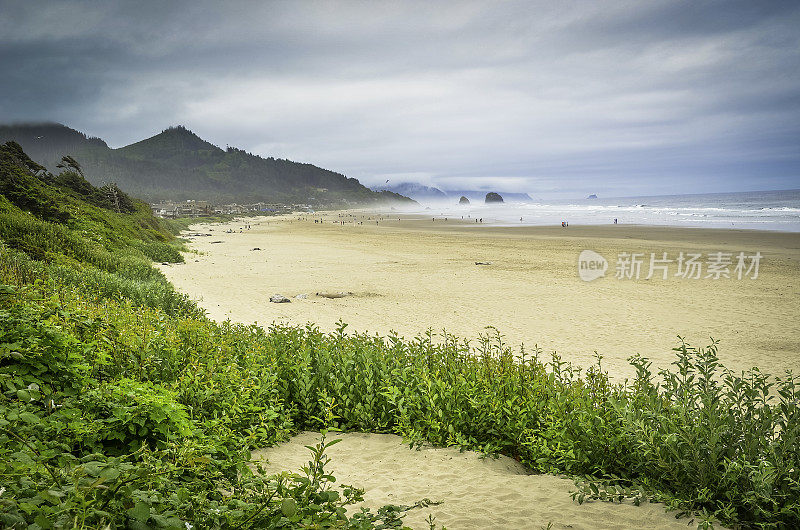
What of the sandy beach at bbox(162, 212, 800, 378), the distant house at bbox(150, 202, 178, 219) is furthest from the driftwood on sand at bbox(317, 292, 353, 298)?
the distant house at bbox(150, 202, 178, 219)

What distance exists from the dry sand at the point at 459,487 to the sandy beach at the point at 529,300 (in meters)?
6.10

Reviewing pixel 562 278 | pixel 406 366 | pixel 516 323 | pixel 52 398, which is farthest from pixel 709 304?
pixel 52 398

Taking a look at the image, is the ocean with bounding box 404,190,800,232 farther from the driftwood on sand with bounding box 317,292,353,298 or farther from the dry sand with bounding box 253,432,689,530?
the dry sand with bounding box 253,432,689,530

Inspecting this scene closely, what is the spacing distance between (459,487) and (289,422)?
7.13 ft

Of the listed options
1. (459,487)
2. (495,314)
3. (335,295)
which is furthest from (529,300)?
(459,487)

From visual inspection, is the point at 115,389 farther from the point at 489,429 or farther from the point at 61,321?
the point at 489,429

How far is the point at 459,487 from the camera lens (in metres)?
4.61

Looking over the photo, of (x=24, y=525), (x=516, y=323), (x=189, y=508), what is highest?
(x=24, y=525)

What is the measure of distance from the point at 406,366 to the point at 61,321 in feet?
14.2

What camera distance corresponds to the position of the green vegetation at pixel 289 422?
278cm

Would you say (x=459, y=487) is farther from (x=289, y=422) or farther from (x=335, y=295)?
(x=335, y=295)

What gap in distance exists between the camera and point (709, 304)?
678 inches

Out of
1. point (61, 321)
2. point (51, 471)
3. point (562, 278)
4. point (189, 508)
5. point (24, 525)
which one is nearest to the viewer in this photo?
point (24, 525)

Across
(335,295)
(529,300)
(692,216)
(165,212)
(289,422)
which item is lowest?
(335,295)
